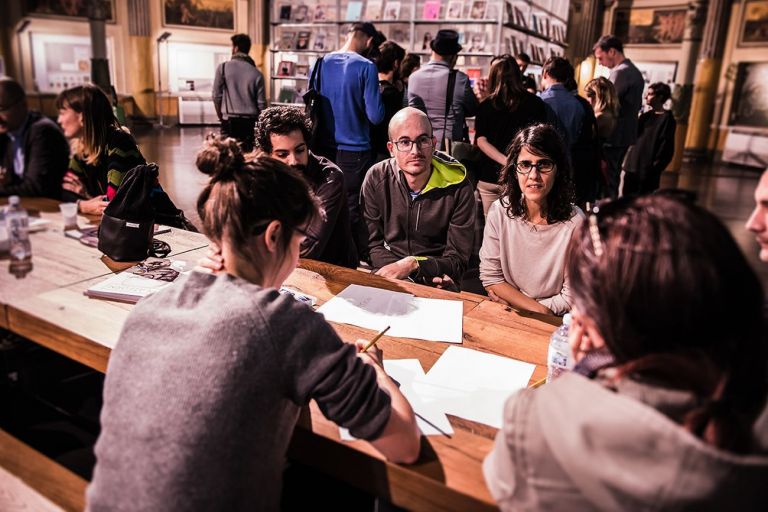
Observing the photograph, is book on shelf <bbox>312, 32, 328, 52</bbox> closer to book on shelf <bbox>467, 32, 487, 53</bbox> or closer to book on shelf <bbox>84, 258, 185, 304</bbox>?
book on shelf <bbox>467, 32, 487, 53</bbox>

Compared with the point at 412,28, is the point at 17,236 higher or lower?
lower

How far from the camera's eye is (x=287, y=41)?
7621mm

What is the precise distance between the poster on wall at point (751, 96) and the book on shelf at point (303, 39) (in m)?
9.97

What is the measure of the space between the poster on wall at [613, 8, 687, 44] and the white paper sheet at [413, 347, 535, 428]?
46.5 ft

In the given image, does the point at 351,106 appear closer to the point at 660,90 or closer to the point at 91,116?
the point at 91,116

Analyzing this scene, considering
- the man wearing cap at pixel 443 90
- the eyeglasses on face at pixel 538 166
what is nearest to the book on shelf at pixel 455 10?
the man wearing cap at pixel 443 90

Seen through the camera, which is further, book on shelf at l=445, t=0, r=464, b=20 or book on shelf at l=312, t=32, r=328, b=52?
book on shelf at l=312, t=32, r=328, b=52

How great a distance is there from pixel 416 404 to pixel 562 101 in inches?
144

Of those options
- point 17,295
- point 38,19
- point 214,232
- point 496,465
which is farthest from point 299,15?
point 38,19

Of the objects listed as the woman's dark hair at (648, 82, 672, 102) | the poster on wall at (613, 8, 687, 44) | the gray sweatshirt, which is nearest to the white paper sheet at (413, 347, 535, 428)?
the gray sweatshirt

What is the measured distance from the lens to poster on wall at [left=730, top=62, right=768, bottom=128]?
12.1 m

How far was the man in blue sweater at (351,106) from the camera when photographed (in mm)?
4133

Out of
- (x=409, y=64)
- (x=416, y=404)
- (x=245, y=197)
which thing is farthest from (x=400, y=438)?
(x=409, y=64)

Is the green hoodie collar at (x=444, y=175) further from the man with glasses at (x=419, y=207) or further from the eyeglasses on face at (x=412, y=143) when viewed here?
the eyeglasses on face at (x=412, y=143)
